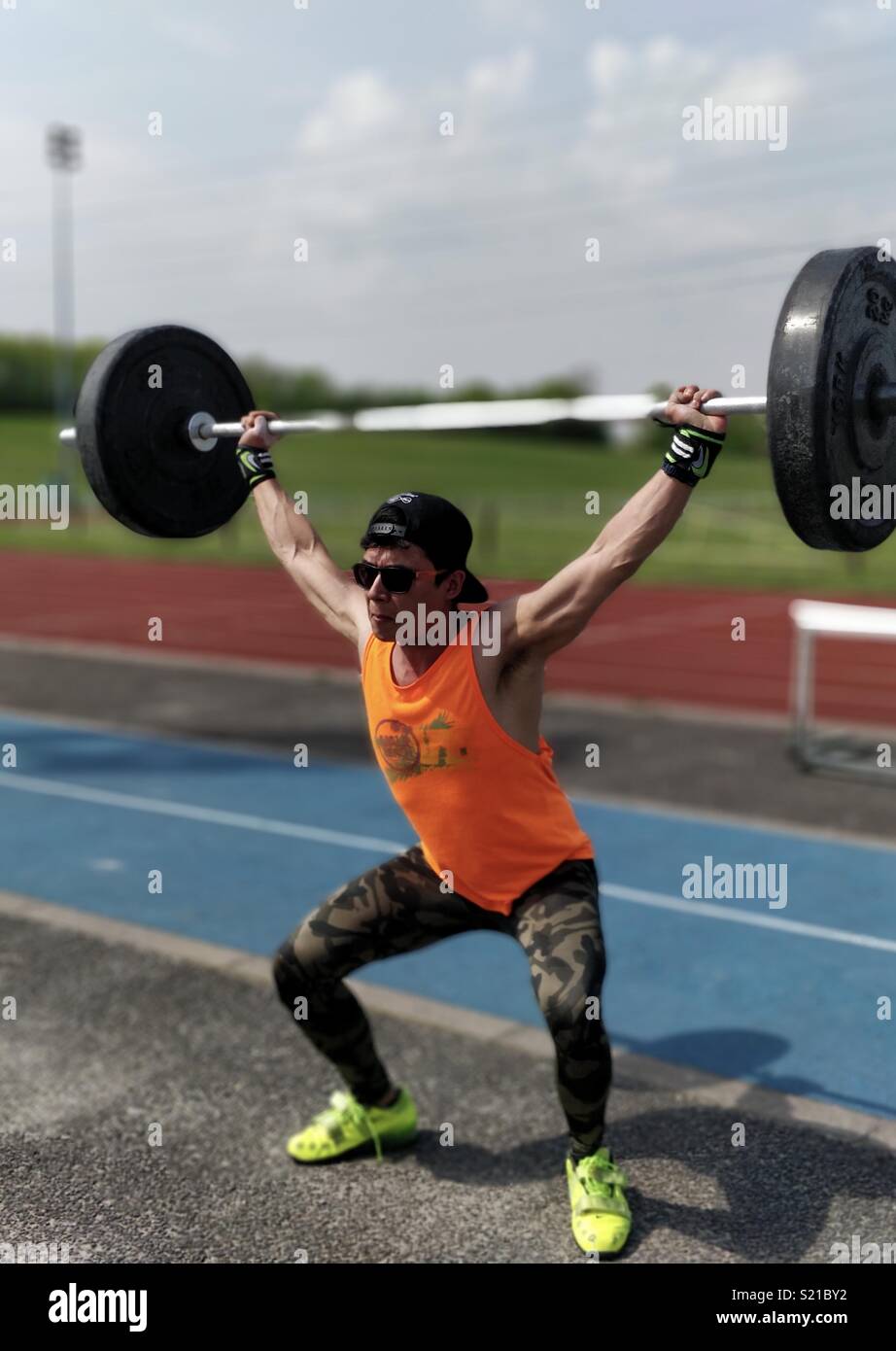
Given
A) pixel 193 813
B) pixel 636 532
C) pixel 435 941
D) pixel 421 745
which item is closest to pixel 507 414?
pixel 636 532

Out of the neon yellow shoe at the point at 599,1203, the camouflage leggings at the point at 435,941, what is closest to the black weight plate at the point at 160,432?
the camouflage leggings at the point at 435,941

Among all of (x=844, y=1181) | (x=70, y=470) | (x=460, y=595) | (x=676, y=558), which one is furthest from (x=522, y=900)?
(x=70, y=470)

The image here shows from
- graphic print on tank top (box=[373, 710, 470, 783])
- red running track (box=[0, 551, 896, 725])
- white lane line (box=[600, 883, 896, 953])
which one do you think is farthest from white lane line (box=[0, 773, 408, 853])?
red running track (box=[0, 551, 896, 725])

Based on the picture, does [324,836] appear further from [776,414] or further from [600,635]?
[600,635]

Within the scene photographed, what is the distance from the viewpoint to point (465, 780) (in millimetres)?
3357

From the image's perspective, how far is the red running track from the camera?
12.4 metres

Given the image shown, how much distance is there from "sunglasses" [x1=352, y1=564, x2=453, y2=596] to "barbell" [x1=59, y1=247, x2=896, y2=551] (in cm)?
37

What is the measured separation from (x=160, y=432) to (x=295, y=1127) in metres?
2.15

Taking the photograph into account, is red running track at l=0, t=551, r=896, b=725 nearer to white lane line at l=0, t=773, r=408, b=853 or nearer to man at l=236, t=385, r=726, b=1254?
white lane line at l=0, t=773, r=408, b=853

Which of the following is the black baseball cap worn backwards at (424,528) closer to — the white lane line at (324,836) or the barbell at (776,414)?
the barbell at (776,414)

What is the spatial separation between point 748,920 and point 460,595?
3063 mm

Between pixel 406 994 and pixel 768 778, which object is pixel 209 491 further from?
pixel 768 778

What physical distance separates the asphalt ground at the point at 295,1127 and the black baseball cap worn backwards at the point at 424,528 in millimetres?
1721

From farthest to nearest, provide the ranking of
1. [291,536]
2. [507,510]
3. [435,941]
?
[507,510] < [291,536] < [435,941]
